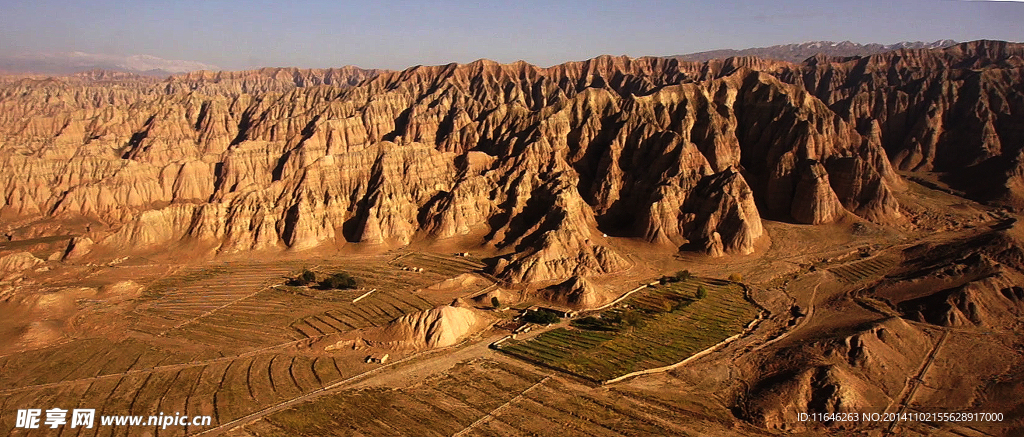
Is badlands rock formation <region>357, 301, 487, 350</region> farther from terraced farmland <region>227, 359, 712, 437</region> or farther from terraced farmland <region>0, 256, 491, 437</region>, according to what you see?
terraced farmland <region>227, 359, 712, 437</region>

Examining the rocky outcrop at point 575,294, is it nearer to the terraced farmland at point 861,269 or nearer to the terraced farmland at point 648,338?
the terraced farmland at point 648,338

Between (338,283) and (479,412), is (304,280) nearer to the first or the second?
(338,283)

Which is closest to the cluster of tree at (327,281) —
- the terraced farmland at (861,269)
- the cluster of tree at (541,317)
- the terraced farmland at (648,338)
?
the cluster of tree at (541,317)

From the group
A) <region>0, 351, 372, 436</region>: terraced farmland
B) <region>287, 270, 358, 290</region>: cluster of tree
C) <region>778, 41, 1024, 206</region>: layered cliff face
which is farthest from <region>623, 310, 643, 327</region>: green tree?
<region>778, 41, 1024, 206</region>: layered cliff face

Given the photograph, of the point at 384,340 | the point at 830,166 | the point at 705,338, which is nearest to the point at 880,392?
the point at 705,338

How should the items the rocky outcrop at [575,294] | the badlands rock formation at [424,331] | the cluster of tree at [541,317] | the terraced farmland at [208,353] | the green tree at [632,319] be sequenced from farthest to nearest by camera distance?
1. the rocky outcrop at [575,294]
2. the cluster of tree at [541,317]
3. the green tree at [632,319]
4. the badlands rock formation at [424,331]
5. the terraced farmland at [208,353]

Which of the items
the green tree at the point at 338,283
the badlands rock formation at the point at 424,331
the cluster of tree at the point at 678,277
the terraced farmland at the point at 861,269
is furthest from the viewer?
the cluster of tree at the point at 678,277

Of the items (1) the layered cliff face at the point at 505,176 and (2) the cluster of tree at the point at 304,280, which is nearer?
(2) the cluster of tree at the point at 304,280

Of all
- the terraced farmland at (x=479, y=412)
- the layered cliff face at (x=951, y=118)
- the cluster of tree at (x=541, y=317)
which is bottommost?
the terraced farmland at (x=479, y=412)
